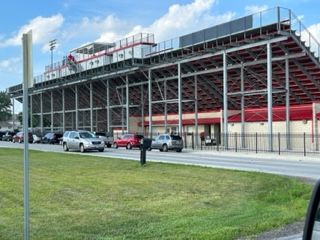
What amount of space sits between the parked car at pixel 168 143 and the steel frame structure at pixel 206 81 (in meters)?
4.16

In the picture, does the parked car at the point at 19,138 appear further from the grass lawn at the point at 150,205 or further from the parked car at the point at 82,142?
the grass lawn at the point at 150,205

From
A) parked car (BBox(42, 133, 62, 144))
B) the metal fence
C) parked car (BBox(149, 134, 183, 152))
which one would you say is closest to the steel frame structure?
the metal fence

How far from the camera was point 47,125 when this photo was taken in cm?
10969

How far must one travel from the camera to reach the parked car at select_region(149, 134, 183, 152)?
46906 millimetres

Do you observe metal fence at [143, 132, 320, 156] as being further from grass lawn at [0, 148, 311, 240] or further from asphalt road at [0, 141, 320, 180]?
grass lawn at [0, 148, 311, 240]

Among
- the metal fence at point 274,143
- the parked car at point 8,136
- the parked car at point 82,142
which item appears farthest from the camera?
the parked car at point 8,136

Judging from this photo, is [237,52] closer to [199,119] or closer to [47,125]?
[199,119]

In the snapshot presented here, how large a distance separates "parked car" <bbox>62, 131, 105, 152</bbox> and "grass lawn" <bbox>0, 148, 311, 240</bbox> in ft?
76.4

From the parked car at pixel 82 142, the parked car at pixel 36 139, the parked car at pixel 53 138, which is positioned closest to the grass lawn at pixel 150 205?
the parked car at pixel 82 142

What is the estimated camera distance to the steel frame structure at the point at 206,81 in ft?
143

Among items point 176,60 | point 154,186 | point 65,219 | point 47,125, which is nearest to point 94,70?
point 176,60

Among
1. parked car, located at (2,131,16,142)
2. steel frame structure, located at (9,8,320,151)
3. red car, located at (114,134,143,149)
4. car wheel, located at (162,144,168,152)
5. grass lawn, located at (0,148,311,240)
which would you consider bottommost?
grass lawn, located at (0,148,311,240)

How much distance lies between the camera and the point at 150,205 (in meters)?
11.8

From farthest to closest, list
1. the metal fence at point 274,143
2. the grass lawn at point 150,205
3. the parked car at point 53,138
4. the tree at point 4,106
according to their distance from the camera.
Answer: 1. the tree at point 4,106
2. the parked car at point 53,138
3. the metal fence at point 274,143
4. the grass lawn at point 150,205
